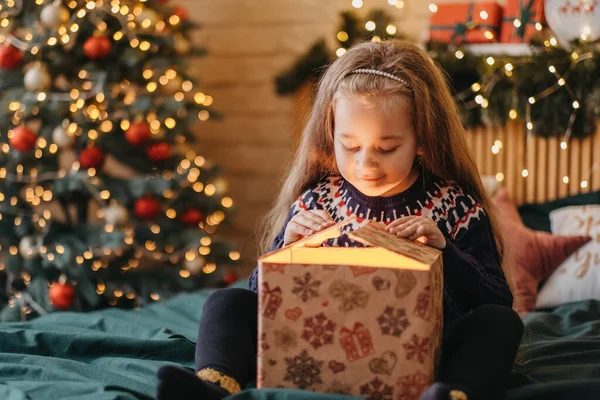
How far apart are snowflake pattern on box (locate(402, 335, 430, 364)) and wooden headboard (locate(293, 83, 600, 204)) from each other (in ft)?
5.27

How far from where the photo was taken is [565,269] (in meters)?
2.33

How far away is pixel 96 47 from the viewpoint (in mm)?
2854

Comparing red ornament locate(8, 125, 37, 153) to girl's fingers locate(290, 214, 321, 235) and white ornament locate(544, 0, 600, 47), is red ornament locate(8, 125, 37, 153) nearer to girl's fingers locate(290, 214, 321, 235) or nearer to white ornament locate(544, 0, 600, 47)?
girl's fingers locate(290, 214, 321, 235)

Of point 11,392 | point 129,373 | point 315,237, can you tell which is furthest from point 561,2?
point 11,392

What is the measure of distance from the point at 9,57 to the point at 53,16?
0.21 m

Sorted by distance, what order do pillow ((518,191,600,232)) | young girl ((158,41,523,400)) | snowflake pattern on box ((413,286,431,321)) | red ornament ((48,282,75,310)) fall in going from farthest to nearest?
red ornament ((48,282,75,310)) < pillow ((518,191,600,232)) < young girl ((158,41,523,400)) < snowflake pattern on box ((413,286,431,321))

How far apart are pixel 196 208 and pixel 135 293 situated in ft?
1.24

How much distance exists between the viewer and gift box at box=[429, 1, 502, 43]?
2.97m

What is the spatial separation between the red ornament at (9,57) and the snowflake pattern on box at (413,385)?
2.13 meters

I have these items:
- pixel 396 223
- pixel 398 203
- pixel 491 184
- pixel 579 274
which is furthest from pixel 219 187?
pixel 396 223

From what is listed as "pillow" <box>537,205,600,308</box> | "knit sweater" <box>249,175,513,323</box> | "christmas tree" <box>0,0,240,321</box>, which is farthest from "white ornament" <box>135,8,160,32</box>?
"pillow" <box>537,205,600,308</box>

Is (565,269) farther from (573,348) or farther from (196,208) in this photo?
(196,208)

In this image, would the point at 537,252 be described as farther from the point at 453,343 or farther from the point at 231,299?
the point at 231,299

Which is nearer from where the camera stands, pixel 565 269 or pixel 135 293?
pixel 565 269
